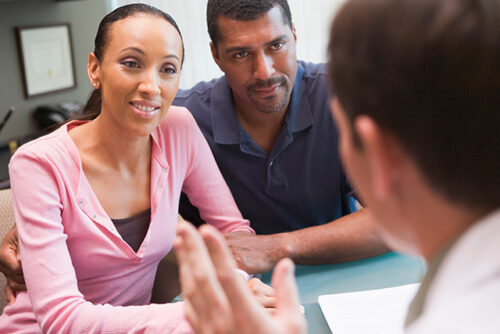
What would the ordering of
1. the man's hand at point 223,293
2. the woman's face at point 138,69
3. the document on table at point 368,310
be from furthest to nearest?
the woman's face at point 138,69 → the document on table at point 368,310 → the man's hand at point 223,293

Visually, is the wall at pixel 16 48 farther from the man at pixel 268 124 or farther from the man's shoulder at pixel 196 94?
the man at pixel 268 124

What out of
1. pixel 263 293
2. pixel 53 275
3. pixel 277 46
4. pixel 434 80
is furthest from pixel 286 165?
pixel 434 80

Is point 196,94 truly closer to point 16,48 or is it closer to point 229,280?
point 229,280

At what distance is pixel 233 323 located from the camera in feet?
1.89

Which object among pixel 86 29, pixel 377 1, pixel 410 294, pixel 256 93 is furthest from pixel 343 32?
pixel 86 29

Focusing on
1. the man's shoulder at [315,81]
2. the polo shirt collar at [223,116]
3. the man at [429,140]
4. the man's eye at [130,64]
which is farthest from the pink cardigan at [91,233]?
the man at [429,140]

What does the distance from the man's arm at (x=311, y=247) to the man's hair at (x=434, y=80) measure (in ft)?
2.83

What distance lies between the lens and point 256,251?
1.35 meters

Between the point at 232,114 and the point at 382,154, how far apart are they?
120 cm

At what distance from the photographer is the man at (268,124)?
62.2 inches

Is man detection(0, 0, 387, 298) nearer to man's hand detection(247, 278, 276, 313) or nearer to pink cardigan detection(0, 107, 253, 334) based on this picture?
pink cardigan detection(0, 107, 253, 334)

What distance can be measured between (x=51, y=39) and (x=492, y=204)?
3485 mm

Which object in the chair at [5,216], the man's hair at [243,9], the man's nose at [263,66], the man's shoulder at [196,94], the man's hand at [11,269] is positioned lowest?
the man's hand at [11,269]

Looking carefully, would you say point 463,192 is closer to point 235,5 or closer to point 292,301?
point 292,301
